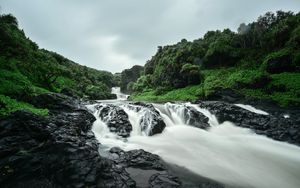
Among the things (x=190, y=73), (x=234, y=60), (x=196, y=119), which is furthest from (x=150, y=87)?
(x=196, y=119)

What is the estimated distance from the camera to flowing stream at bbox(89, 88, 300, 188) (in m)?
9.38

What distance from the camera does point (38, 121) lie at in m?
9.66

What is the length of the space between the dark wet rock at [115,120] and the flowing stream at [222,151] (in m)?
0.41

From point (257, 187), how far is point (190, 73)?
3443cm

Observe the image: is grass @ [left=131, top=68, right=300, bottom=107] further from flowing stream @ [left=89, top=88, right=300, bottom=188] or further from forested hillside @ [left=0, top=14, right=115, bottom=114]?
forested hillside @ [left=0, top=14, right=115, bottom=114]

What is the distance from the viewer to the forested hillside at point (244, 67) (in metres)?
29.8

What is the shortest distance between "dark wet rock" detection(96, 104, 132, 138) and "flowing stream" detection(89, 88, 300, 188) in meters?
0.41

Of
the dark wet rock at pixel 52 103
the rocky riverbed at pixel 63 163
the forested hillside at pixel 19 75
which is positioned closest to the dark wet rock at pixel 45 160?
the rocky riverbed at pixel 63 163

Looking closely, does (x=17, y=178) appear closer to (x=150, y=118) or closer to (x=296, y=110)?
(x=150, y=118)

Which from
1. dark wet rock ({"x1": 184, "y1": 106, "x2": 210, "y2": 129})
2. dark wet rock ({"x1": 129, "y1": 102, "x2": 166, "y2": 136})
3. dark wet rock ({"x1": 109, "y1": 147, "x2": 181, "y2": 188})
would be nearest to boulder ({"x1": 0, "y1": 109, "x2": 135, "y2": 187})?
dark wet rock ({"x1": 109, "y1": 147, "x2": 181, "y2": 188})

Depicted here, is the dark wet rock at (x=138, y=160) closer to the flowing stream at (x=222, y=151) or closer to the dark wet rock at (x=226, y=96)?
the flowing stream at (x=222, y=151)

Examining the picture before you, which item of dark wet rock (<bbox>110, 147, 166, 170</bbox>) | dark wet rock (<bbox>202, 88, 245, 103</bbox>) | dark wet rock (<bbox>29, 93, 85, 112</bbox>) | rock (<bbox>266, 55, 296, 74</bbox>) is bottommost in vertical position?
dark wet rock (<bbox>110, 147, 166, 170</bbox>)

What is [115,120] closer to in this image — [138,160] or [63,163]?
[138,160]

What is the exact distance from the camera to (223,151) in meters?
12.8
